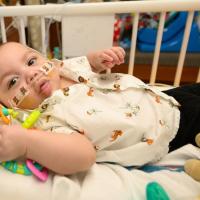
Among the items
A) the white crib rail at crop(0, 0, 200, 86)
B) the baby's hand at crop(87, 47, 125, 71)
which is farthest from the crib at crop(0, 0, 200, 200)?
the baby's hand at crop(87, 47, 125, 71)

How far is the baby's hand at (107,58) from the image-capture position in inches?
33.7

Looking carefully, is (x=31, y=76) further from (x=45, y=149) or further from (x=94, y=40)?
Result: (x=94, y=40)

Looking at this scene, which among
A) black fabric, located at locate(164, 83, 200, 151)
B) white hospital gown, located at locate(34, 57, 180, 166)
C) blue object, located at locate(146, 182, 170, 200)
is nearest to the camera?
blue object, located at locate(146, 182, 170, 200)

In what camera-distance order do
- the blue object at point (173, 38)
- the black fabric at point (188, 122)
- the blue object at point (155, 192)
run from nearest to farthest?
the blue object at point (155, 192)
the black fabric at point (188, 122)
the blue object at point (173, 38)

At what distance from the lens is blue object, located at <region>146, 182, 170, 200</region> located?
603 mm

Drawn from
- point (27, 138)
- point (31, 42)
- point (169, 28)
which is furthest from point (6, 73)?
point (169, 28)

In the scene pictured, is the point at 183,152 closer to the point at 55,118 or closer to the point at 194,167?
the point at 194,167

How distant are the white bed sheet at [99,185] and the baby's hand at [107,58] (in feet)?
1.00

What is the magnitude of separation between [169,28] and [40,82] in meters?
1.13

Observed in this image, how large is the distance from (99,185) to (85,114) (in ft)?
0.58

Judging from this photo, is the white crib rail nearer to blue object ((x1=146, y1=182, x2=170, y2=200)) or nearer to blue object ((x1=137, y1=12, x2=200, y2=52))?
blue object ((x1=146, y1=182, x2=170, y2=200))

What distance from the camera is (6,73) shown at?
78 cm

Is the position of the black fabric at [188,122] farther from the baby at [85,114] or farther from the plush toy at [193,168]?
the plush toy at [193,168]

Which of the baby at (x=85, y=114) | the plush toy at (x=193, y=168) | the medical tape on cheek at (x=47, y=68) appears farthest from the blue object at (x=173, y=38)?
the plush toy at (x=193, y=168)
